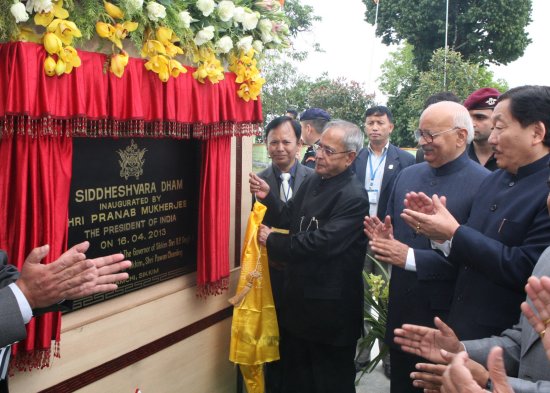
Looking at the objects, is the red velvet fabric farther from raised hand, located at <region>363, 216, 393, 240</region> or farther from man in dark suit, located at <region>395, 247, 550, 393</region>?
man in dark suit, located at <region>395, 247, 550, 393</region>

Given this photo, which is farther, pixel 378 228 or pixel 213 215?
pixel 213 215

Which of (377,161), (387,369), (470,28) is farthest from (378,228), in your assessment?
(470,28)

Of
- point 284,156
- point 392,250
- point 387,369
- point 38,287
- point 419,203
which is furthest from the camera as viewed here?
point 387,369

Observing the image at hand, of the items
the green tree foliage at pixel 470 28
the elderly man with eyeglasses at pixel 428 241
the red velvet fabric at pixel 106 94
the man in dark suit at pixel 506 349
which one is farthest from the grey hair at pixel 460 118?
the green tree foliage at pixel 470 28

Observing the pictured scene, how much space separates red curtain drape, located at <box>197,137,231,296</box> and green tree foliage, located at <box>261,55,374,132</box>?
1581 cm

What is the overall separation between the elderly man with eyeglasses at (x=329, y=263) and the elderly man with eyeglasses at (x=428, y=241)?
0.30 meters

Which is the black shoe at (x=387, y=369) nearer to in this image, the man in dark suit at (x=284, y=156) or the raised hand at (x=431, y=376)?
the man in dark suit at (x=284, y=156)

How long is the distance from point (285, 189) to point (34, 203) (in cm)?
228

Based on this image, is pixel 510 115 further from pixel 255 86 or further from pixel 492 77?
pixel 492 77

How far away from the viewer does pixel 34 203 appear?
7.02ft

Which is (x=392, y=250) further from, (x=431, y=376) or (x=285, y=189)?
(x=285, y=189)

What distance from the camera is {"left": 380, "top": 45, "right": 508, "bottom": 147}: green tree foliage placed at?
1842 centimetres

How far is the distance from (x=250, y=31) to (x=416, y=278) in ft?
5.58

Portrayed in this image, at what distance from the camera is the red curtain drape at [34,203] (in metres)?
2.11
